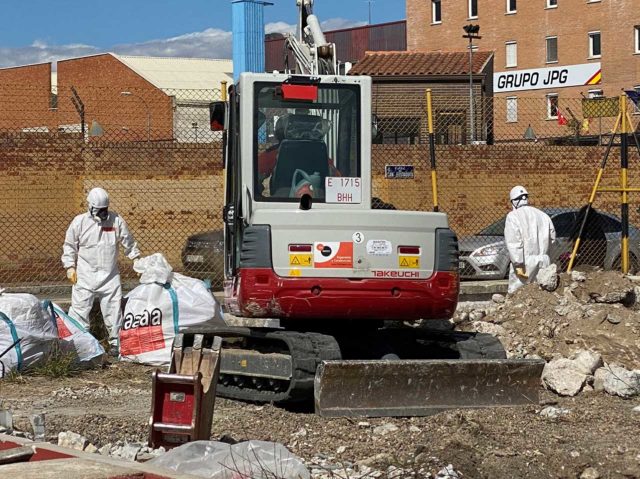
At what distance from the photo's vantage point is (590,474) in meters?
7.08

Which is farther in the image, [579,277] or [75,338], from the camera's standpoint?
[579,277]

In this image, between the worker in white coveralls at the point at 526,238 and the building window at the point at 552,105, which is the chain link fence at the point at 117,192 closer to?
the worker in white coveralls at the point at 526,238

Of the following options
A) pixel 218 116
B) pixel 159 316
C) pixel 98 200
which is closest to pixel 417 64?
pixel 98 200

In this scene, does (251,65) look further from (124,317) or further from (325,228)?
(325,228)

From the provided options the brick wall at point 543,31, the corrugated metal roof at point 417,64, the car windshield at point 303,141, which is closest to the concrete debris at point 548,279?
the car windshield at point 303,141

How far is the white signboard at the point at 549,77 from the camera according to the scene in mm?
56344

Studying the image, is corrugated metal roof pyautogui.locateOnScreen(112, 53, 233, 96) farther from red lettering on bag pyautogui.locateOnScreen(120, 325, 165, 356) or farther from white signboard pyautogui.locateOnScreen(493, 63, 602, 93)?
red lettering on bag pyautogui.locateOnScreen(120, 325, 165, 356)

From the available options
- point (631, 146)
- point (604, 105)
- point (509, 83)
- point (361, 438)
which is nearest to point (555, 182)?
point (631, 146)

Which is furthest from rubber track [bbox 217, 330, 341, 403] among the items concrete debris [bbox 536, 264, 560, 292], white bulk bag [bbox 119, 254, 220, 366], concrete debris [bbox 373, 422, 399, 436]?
concrete debris [bbox 536, 264, 560, 292]

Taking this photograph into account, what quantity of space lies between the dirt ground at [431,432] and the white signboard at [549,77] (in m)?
48.4

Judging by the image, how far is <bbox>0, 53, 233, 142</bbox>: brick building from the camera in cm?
2372

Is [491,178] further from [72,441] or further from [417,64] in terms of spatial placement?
[417,64]

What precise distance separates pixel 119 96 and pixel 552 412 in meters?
25.1

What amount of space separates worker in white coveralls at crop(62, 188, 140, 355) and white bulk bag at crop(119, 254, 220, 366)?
0.36m
